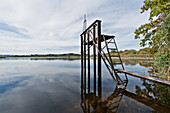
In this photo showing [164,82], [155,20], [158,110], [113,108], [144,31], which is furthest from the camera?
[144,31]

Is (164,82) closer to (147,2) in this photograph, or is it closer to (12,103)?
(12,103)

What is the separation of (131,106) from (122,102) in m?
0.49

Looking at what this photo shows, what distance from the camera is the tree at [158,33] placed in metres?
5.81

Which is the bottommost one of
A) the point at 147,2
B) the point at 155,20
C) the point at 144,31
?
the point at 144,31

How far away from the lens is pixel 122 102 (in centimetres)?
417

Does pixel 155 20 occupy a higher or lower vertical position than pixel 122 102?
higher

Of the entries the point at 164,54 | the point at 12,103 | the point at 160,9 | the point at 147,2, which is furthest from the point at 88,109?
the point at 147,2

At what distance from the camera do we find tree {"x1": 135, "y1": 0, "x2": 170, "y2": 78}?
19.1 ft

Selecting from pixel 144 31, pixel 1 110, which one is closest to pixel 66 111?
pixel 1 110

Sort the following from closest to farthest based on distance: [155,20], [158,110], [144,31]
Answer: [158,110]
[155,20]
[144,31]

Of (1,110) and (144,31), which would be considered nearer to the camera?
(1,110)

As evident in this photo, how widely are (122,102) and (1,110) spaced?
6075 millimetres

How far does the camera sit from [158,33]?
22.5 feet

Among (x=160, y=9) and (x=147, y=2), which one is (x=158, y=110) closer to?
(x=160, y=9)
